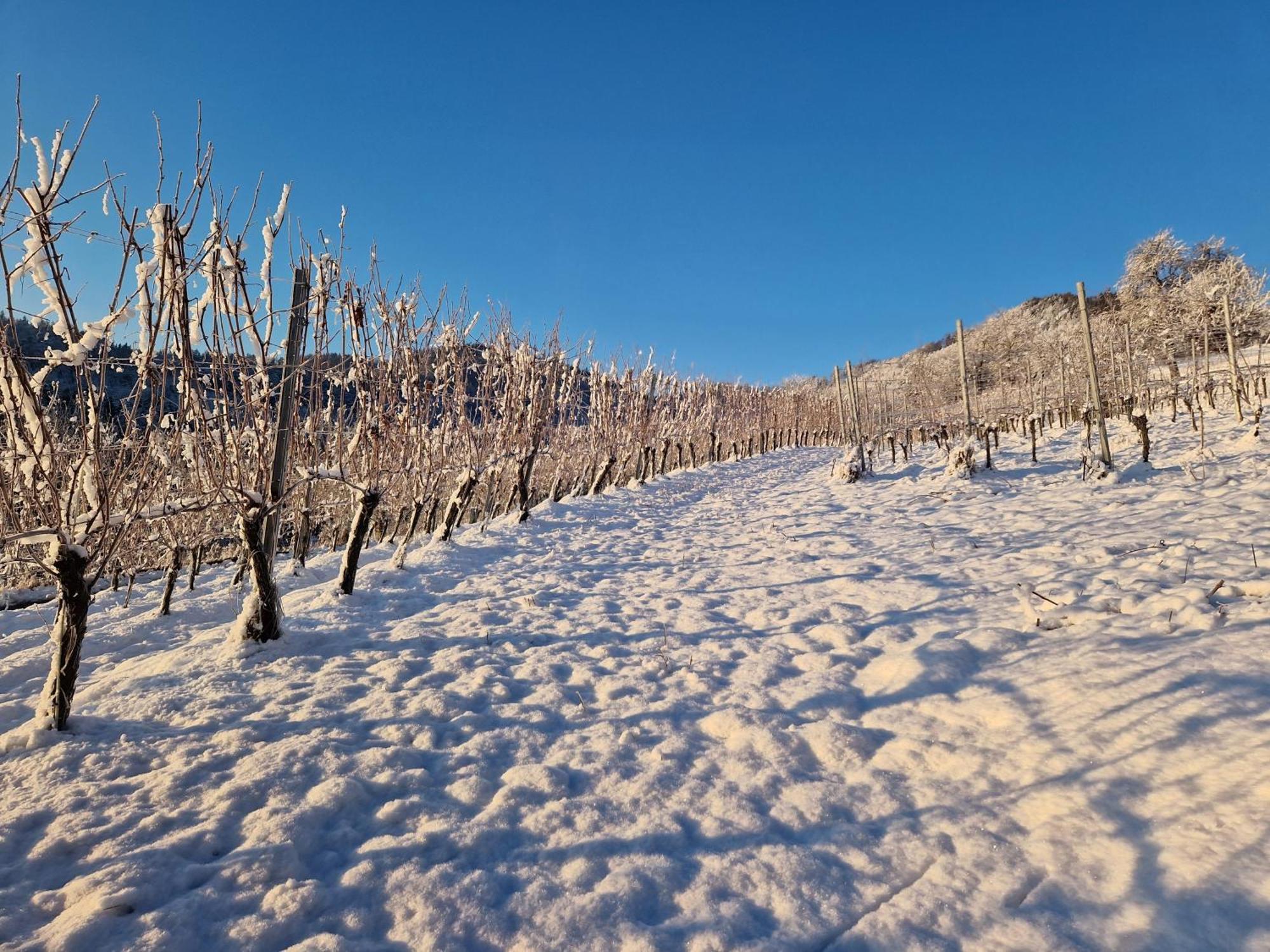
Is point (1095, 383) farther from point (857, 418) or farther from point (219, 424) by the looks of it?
point (219, 424)

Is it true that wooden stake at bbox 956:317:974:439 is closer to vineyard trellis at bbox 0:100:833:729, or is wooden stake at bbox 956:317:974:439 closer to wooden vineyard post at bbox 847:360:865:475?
wooden vineyard post at bbox 847:360:865:475

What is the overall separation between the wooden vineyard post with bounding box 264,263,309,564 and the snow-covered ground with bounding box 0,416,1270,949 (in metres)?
0.77

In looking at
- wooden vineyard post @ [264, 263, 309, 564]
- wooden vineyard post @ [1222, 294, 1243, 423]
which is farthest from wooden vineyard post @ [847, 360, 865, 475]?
wooden vineyard post @ [264, 263, 309, 564]

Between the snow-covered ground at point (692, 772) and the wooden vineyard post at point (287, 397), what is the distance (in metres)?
0.77

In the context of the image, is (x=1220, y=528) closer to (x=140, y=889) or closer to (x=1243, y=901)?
(x=1243, y=901)

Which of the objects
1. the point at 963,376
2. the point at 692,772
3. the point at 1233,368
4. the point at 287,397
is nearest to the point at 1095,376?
the point at 963,376

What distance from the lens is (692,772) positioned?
7.57ft

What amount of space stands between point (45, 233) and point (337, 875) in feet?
9.29

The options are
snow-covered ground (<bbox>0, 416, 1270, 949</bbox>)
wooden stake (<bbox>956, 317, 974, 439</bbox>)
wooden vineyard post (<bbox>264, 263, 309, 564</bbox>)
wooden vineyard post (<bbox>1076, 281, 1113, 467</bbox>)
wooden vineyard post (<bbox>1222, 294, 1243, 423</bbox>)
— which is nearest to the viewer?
snow-covered ground (<bbox>0, 416, 1270, 949</bbox>)

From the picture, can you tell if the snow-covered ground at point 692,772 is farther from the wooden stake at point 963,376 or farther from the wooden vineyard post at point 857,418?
the wooden vineyard post at point 857,418

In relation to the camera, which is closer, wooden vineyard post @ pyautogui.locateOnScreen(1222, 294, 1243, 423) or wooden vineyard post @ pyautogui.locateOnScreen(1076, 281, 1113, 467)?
wooden vineyard post @ pyautogui.locateOnScreen(1076, 281, 1113, 467)

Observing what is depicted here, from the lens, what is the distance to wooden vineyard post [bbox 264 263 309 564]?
3.88 m

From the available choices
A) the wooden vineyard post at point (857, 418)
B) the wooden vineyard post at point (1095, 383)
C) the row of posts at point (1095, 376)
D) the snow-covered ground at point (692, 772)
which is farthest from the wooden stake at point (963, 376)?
the snow-covered ground at point (692, 772)

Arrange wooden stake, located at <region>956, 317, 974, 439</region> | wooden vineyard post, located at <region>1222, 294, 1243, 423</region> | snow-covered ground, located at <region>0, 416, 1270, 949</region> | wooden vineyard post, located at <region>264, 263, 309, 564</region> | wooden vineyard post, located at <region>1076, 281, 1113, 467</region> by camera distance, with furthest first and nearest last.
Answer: wooden stake, located at <region>956, 317, 974, 439</region> < wooden vineyard post, located at <region>1222, 294, 1243, 423</region> < wooden vineyard post, located at <region>1076, 281, 1113, 467</region> < wooden vineyard post, located at <region>264, 263, 309, 564</region> < snow-covered ground, located at <region>0, 416, 1270, 949</region>
